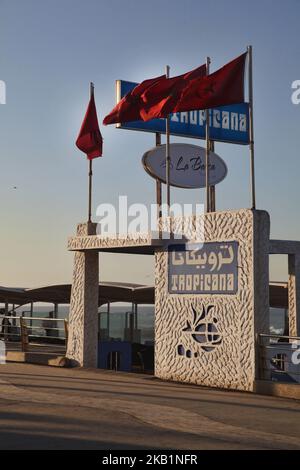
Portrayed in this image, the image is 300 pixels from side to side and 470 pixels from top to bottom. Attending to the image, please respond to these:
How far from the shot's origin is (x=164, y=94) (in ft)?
59.5

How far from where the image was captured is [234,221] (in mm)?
16016

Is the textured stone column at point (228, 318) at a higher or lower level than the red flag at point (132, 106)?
lower

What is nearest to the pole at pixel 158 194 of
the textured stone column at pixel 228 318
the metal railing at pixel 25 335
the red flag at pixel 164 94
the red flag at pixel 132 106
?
the textured stone column at pixel 228 318

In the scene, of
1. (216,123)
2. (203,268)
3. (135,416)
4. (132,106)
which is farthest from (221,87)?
(135,416)

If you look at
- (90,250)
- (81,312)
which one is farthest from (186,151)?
(81,312)

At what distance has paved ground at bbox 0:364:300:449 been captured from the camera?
962cm

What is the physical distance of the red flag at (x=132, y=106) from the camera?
18.6 meters

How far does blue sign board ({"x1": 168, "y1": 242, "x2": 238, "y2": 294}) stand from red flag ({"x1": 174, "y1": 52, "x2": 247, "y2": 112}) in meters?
3.22

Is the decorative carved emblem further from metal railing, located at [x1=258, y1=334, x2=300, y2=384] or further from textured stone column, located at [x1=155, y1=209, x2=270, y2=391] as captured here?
metal railing, located at [x1=258, y1=334, x2=300, y2=384]

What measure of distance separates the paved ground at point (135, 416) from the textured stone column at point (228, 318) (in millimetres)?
516

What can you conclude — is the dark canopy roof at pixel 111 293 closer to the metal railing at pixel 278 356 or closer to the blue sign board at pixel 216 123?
the metal railing at pixel 278 356

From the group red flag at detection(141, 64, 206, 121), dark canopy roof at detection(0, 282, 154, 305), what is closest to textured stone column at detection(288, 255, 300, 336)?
red flag at detection(141, 64, 206, 121)
